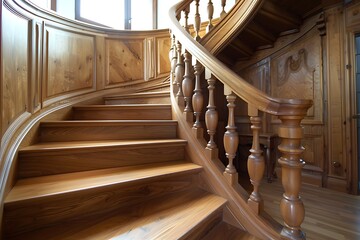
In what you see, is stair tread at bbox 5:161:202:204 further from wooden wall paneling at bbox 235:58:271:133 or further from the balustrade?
wooden wall paneling at bbox 235:58:271:133

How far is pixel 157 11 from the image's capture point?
354cm

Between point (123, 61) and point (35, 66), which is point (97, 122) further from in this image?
point (123, 61)

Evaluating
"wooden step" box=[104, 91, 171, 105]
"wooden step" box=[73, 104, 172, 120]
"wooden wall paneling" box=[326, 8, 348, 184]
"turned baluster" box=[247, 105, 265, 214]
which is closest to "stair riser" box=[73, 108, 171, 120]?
"wooden step" box=[73, 104, 172, 120]

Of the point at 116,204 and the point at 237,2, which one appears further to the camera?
the point at 237,2

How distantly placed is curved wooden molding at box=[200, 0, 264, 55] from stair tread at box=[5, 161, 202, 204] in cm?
145

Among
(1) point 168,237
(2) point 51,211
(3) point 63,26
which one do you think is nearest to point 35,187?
(2) point 51,211

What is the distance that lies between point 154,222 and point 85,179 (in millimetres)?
427

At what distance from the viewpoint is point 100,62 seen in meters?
2.37

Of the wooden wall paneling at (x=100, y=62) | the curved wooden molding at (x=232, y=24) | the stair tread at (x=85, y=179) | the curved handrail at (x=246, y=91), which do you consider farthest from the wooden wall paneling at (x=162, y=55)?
the stair tread at (x=85, y=179)

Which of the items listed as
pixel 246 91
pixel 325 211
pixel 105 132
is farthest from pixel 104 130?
pixel 325 211

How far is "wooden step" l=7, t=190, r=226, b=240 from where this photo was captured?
77 cm

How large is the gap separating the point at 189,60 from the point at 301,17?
6.48 ft

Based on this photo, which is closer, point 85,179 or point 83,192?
point 83,192

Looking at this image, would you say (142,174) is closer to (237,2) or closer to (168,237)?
(168,237)
